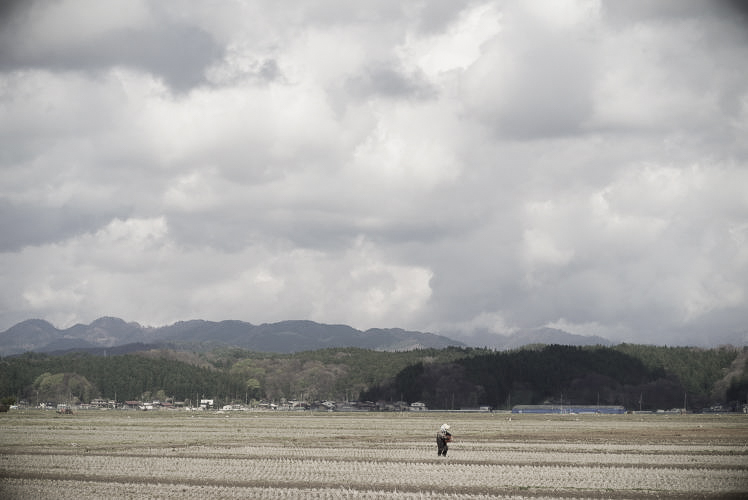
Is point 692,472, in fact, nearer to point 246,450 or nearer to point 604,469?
point 604,469

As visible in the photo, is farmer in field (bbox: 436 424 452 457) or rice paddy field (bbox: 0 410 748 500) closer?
rice paddy field (bbox: 0 410 748 500)

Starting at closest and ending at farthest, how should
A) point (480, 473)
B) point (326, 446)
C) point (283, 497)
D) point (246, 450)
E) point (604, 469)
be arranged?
1. point (283, 497)
2. point (480, 473)
3. point (604, 469)
4. point (246, 450)
5. point (326, 446)

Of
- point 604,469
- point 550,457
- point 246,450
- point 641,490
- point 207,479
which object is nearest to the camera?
point 641,490

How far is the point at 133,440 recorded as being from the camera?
68188 millimetres

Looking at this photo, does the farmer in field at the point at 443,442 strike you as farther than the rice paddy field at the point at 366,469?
Yes

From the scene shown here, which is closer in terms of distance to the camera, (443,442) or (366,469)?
(366,469)

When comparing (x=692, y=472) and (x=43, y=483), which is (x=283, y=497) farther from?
(x=692, y=472)

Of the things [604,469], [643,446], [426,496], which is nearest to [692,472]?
[604,469]

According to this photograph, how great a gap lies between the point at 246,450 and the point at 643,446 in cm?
3103

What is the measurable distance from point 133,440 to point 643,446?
140 ft

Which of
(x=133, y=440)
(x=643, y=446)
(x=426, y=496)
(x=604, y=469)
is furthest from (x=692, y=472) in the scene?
(x=133, y=440)

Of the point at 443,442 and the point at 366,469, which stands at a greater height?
the point at 443,442

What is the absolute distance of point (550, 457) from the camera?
50969 millimetres

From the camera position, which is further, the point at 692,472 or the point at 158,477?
the point at 692,472
